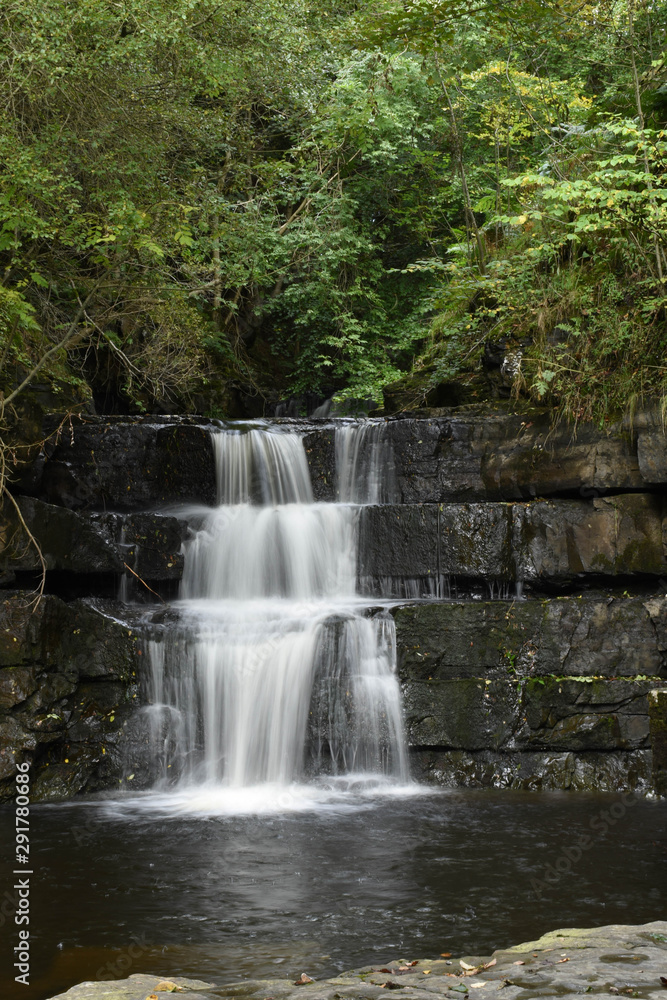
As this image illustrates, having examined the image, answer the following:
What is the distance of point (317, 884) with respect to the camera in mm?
4977

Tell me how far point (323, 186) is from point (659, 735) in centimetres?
1200

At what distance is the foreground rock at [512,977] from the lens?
303cm

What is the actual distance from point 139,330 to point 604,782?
8.90m

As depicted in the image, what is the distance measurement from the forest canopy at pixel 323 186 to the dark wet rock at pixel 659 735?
3.07 meters

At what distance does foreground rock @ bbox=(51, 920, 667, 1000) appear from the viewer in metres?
3.03

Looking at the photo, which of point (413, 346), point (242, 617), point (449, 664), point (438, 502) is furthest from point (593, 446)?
point (413, 346)

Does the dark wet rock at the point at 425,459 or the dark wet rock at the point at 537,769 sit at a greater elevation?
the dark wet rock at the point at 425,459

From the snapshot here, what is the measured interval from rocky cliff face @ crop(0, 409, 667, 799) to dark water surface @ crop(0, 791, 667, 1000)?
79cm

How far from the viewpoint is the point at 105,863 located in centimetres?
540

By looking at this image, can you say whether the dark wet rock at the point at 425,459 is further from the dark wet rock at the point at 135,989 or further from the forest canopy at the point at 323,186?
the dark wet rock at the point at 135,989

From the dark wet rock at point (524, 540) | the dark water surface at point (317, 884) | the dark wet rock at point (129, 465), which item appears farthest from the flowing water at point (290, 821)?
the dark wet rock at point (524, 540)

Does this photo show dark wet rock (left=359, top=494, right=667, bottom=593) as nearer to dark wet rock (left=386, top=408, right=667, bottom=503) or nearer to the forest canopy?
dark wet rock (left=386, top=408, right=667, bottom=503)

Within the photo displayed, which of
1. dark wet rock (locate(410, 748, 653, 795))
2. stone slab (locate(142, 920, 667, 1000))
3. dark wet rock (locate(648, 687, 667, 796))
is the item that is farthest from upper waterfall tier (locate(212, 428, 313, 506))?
stone slab (locate(142, 920, 667, 1000))

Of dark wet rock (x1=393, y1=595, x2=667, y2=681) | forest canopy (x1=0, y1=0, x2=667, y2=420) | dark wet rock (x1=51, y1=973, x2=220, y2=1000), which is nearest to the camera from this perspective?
dark wet rock (x1=51, y1=973, x2=220, y2=1000)
